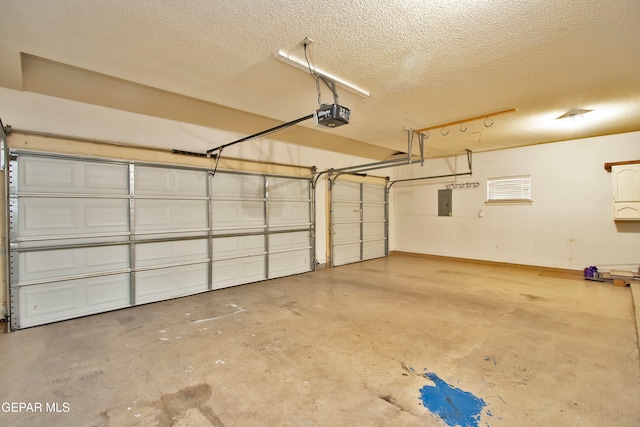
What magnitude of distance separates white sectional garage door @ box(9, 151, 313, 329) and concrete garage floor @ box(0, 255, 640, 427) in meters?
0.32

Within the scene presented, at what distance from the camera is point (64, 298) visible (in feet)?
11.3

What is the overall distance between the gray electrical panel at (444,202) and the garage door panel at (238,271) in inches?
187

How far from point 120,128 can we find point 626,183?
7886 mm

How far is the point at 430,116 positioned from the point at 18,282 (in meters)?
5.47

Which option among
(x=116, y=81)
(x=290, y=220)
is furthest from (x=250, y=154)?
(x=116, y=81)

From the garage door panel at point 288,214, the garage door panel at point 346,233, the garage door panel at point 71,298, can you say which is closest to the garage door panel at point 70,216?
the garage door panel at point 71,298

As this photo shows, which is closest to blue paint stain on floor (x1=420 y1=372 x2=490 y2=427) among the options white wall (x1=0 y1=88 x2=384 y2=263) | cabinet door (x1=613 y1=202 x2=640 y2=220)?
white wall (x1=0 y1=88 x2=384 y2=263)

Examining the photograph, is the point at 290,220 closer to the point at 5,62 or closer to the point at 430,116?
the point at 430,116

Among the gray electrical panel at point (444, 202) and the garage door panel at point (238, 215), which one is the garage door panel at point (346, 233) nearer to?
the garage door panel at point (238, 215)

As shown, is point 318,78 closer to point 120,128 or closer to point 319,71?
point 319,71

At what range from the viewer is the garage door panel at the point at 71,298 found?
3.25 metres

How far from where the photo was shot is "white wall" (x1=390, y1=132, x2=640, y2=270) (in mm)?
5324

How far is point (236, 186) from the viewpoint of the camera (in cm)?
498

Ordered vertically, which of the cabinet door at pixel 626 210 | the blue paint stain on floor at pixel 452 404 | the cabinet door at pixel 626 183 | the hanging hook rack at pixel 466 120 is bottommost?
the blue paint stain on floor at pixel 452 404
